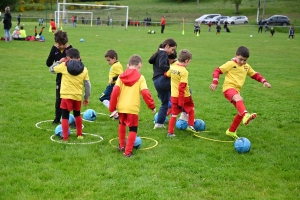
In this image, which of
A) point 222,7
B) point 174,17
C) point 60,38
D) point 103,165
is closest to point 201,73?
point 60,38

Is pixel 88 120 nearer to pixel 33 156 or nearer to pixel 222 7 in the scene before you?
pixel 33 156

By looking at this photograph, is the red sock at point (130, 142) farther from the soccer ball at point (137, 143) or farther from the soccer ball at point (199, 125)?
the soccer ball at point (199, 125)

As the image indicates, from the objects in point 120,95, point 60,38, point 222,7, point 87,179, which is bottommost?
point 87,179

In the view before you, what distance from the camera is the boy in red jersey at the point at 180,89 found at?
822cm

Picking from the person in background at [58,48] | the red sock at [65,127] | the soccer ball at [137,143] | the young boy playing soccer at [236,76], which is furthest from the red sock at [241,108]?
the person in background at [58,48]

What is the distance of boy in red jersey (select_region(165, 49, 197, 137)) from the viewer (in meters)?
8.22

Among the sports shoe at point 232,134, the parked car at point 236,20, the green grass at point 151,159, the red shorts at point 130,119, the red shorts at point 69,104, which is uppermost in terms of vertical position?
the parked car at point 236,20

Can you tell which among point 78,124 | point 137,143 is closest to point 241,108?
point 137,143

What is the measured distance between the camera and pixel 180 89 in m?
8.19

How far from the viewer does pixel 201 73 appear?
17172 mm

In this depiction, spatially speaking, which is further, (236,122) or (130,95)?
(236,122)

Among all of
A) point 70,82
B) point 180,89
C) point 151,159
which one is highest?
point 70,82

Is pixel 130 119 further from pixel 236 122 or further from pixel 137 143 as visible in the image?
pixel 236 122

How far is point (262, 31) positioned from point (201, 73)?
4067cm
